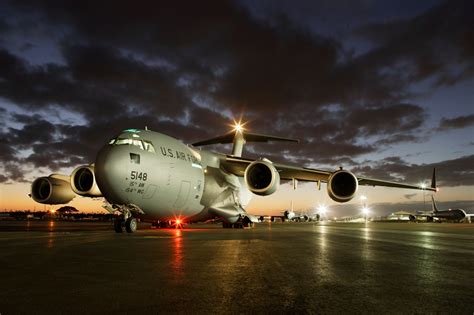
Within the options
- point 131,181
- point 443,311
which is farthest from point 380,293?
point 131,181

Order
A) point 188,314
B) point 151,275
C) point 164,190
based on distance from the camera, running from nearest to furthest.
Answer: point 188,314 → point 151,275 → point 164,190

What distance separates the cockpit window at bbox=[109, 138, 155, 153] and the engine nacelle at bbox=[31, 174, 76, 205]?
6125mm

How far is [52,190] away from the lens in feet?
60.4

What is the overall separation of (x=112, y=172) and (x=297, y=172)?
11.6 meters

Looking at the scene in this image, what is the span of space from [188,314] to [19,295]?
189 cm

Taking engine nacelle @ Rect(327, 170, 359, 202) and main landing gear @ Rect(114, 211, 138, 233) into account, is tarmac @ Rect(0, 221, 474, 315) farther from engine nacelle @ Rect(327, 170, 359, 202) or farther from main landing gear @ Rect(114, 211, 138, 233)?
engine nacelle @ Rect(327, 170, 359, 202)

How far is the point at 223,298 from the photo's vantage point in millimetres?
3617

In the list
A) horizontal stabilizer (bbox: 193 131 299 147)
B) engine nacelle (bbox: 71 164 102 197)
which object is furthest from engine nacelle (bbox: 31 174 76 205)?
horizontal stabilizer (bbox: 193 131 299 147)

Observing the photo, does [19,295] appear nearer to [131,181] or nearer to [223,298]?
[223,298]

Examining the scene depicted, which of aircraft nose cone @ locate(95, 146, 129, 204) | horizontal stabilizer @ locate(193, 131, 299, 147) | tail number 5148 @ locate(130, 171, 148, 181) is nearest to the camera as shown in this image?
aircraft nose cone @ locate(95, 146, 129, 204)

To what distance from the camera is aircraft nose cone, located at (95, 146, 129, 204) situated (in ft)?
43.9

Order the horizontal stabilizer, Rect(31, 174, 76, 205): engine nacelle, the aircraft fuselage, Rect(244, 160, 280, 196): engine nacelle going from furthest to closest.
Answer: the horizontal stabilizer, Rect(31, 174, 76, 205): engine nacelle, Rect(244, 160, 280, 196): engine nacelle, the aircraft fuselage

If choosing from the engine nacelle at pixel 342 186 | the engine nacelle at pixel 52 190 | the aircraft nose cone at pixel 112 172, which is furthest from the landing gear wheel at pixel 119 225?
the engine nacelle at pixel 342 186

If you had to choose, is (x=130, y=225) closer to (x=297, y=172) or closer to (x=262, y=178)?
(x=262, y=178)
